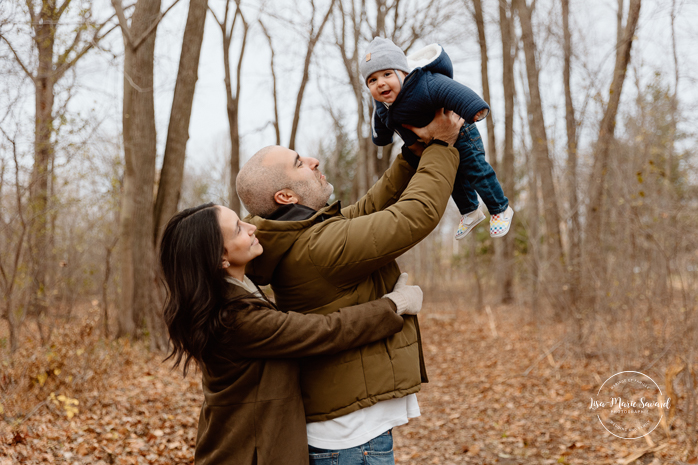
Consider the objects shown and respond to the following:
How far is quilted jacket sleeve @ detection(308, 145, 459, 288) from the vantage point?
1662mm

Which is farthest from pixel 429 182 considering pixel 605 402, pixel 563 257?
pixel 563 257

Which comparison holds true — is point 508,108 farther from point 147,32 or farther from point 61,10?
point 61,10

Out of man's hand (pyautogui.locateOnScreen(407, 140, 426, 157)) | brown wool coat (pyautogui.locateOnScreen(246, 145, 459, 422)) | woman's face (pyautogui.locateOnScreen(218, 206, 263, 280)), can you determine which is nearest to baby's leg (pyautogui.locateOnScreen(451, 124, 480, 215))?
man's hand (pyautogui.locateOnScreen(407, 140, 426, 157))

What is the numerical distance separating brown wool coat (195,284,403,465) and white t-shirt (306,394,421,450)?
7 centimetres

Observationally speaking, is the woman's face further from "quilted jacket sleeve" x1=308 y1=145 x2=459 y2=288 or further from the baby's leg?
the baby's leg

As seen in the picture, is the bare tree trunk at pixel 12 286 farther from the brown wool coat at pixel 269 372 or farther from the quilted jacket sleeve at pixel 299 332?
the quilted jacket sleeve at pixel 299 332

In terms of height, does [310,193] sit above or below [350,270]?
above

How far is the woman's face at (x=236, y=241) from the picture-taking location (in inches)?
68.0

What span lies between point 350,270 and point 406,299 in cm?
25

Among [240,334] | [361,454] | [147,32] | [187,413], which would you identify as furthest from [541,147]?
[240,334]

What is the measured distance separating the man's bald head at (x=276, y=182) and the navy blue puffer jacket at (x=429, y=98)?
483 mm

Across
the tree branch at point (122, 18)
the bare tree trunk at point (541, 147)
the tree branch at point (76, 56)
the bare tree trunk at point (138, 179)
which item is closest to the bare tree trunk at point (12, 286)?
the bare tree trunk at point (138, 179)

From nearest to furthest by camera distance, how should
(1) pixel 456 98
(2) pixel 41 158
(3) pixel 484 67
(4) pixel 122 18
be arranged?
(1) pixel 456 98, (2) pixel 41 158, (4) pixel 122 18, (3) pixel 484 67

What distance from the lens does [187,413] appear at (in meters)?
5.43
